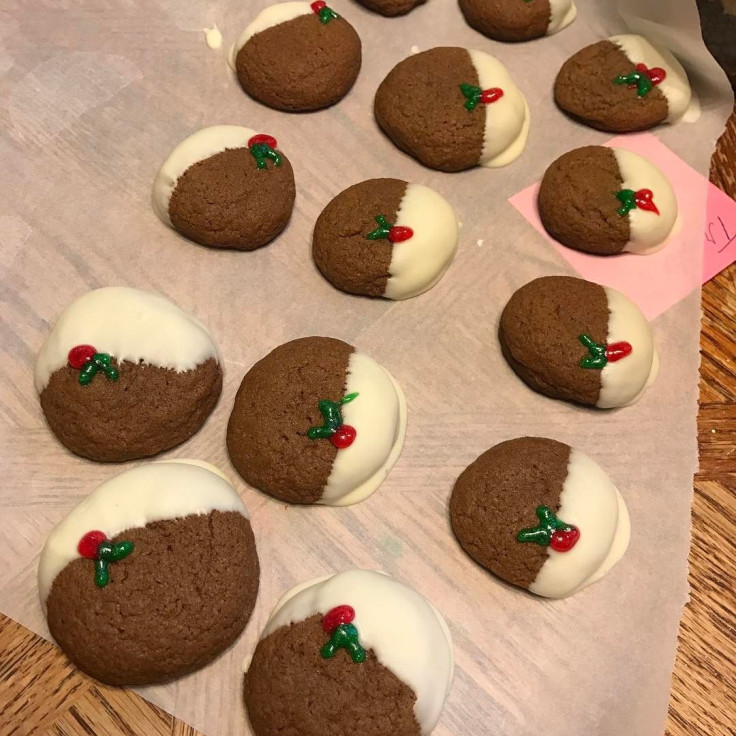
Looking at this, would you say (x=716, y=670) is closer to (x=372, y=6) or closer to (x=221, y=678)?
(x=221, y=678)

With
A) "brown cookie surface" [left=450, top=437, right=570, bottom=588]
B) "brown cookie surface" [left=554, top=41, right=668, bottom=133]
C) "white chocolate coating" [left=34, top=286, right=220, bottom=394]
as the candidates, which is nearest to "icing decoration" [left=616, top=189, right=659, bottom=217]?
"brown cookie surface" [left=554, top=41, right=668, bottom=133]

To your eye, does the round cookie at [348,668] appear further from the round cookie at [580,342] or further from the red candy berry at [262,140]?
the red candy berry at [262,140]

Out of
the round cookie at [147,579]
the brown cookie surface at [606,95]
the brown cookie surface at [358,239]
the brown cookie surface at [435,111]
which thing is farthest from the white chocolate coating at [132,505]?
the brown cookie surface at [606,95]

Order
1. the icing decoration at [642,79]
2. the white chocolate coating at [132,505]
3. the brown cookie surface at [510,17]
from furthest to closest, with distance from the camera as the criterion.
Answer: the brown cookie surface at [510,17] < the icing decoration at [642,79] < the white chocolate coating at [132,505]

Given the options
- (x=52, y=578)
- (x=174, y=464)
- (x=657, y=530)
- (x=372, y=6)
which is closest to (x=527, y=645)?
(x=657, y=530)

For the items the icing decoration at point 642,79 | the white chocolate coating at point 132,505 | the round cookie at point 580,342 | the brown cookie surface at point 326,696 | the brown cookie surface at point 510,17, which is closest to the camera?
the brown cookie surface at point 326,696

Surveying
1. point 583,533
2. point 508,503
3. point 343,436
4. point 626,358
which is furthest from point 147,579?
point 626,358

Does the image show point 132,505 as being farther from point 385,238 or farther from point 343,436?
point 385,238
